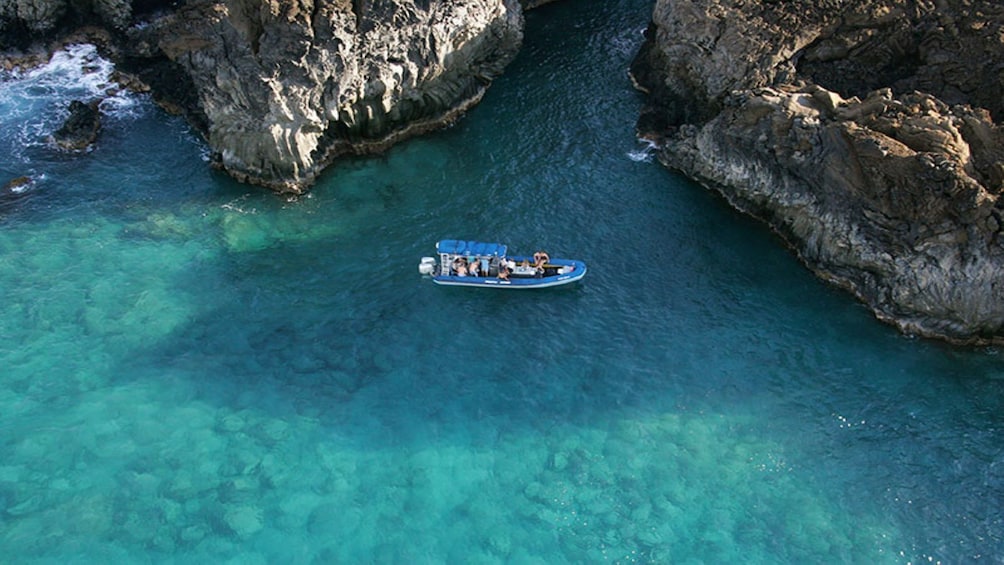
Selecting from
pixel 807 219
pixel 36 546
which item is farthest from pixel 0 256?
pixel 807 219

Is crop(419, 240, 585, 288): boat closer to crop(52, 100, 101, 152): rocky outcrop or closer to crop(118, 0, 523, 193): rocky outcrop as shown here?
crop(118, 0, 523, 193): rocky outcrop

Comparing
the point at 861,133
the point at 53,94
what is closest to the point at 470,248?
the point at 861,133

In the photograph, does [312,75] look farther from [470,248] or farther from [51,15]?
[51,15]

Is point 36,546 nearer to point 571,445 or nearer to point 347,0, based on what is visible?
point 571,445

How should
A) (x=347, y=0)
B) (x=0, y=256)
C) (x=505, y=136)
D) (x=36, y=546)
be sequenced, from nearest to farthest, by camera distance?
(x=36, y=546), (x=0, y=256), (x=347, y=0), (x=505, y=136)

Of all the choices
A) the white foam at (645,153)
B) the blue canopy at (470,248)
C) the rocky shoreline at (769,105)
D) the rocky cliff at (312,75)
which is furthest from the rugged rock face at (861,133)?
the rocky cliff at (312,75)

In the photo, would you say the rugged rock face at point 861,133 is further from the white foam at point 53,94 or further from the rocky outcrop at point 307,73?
the white foam at point 53,94
